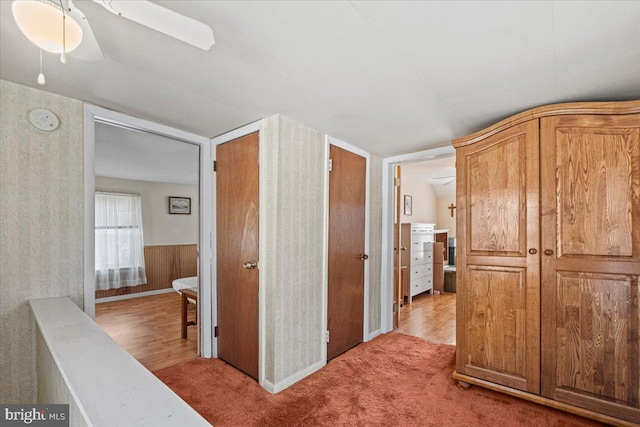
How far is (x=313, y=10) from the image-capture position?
1132mm

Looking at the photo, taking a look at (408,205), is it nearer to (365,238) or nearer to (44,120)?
(365,238)

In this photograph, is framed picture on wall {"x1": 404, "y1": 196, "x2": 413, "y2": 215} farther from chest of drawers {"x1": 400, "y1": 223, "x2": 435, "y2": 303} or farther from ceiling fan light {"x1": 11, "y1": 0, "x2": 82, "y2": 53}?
ceiling fan light {"x1": 11, "y1": 0, "x2": 82, "y2": 53}

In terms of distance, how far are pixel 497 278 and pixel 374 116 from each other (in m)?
1.45

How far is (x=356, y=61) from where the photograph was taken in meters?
1.48

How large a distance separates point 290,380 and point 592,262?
84.7 inches

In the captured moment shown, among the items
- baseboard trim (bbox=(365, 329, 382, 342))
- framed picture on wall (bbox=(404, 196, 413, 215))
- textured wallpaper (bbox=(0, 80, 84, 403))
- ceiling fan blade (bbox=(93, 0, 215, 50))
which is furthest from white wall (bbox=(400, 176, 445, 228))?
ceiling fan blade (bbox=(93, 0, 215, 50))

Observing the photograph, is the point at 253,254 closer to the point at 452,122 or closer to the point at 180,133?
the point at 180,133

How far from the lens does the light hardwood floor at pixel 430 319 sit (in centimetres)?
338

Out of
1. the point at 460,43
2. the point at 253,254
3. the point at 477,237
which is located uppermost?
the point at 460,43

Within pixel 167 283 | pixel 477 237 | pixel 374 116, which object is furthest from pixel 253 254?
pixel 167 283

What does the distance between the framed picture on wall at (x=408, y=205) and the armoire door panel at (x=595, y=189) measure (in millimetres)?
3766

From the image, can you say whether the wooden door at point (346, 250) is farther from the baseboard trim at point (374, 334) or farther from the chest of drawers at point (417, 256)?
the chest of drawers at point (417, 256)

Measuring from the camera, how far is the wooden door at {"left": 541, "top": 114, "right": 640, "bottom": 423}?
171 centimetres

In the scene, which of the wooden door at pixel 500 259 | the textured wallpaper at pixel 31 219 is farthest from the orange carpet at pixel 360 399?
the textured wallpaper at pixel 31 219
